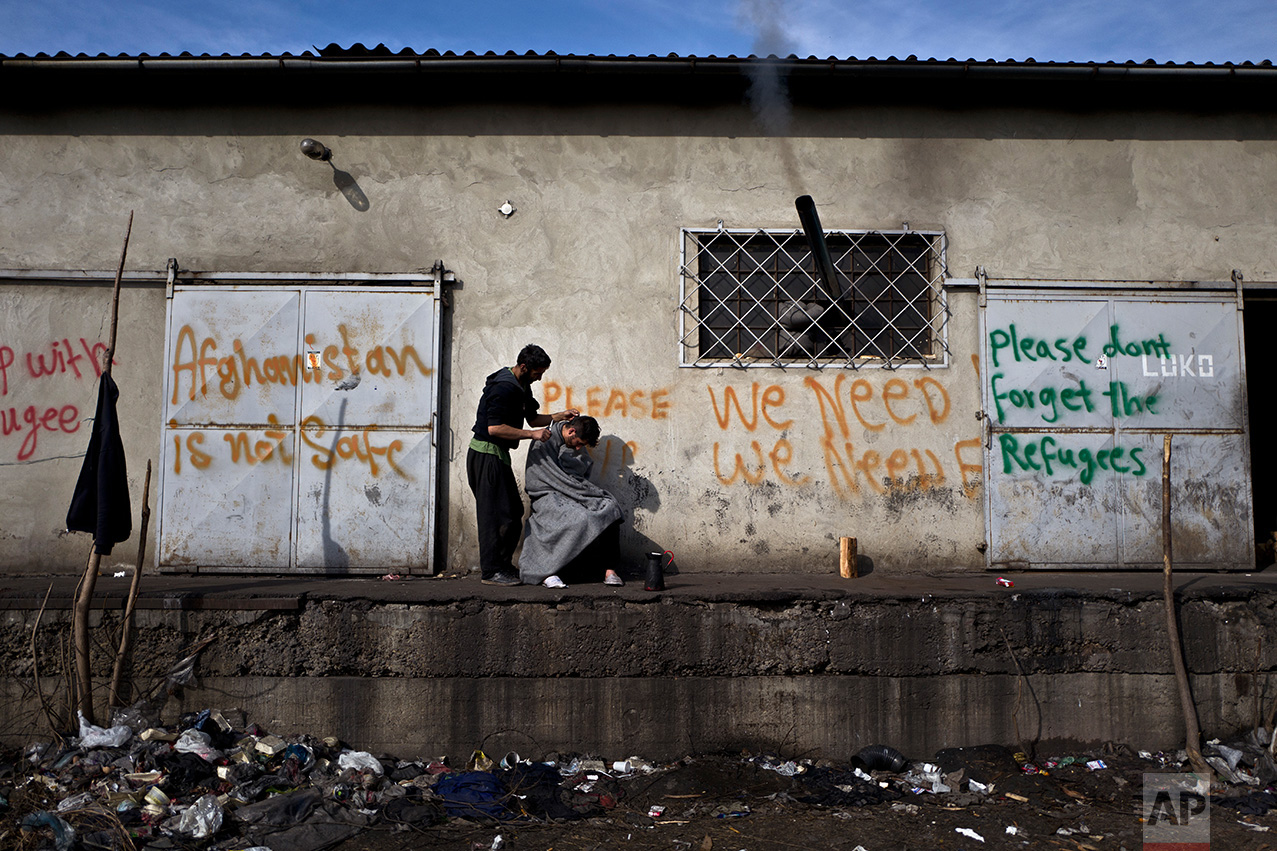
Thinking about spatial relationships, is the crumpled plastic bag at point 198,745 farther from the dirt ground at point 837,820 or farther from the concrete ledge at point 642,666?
the dirt ground at point 837,820

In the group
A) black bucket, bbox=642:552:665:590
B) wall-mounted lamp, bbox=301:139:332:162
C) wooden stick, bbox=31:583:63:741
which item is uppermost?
wall-mounted lamp, bbox=301:139:332:162

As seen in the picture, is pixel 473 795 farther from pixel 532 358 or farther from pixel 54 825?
pixel 532 358

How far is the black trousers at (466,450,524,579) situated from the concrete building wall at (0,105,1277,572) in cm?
59

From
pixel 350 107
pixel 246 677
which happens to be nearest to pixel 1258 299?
pixel 350 107

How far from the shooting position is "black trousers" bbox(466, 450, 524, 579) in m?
A: 5.01

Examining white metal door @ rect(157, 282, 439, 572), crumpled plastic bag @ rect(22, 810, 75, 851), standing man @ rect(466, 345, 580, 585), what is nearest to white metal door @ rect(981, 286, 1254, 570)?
standing man @ rect(466, 345, 580, 585)

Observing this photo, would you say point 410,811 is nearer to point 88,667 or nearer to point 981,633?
point 88,667

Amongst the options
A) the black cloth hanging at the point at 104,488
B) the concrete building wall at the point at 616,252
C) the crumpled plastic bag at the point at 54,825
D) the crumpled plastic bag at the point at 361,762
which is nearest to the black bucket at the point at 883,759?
the concrete building wall at the point at 616,252

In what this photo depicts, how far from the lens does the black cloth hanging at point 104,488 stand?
432 centimetres

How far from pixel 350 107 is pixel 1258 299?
7.45 meters

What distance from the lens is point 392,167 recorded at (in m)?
5.77

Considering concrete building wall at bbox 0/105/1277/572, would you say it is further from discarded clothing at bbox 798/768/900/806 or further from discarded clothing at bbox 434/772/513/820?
discarded clothing at bbox 434/772/513/820

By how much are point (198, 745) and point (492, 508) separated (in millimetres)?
2130

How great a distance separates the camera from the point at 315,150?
18.3 ft
